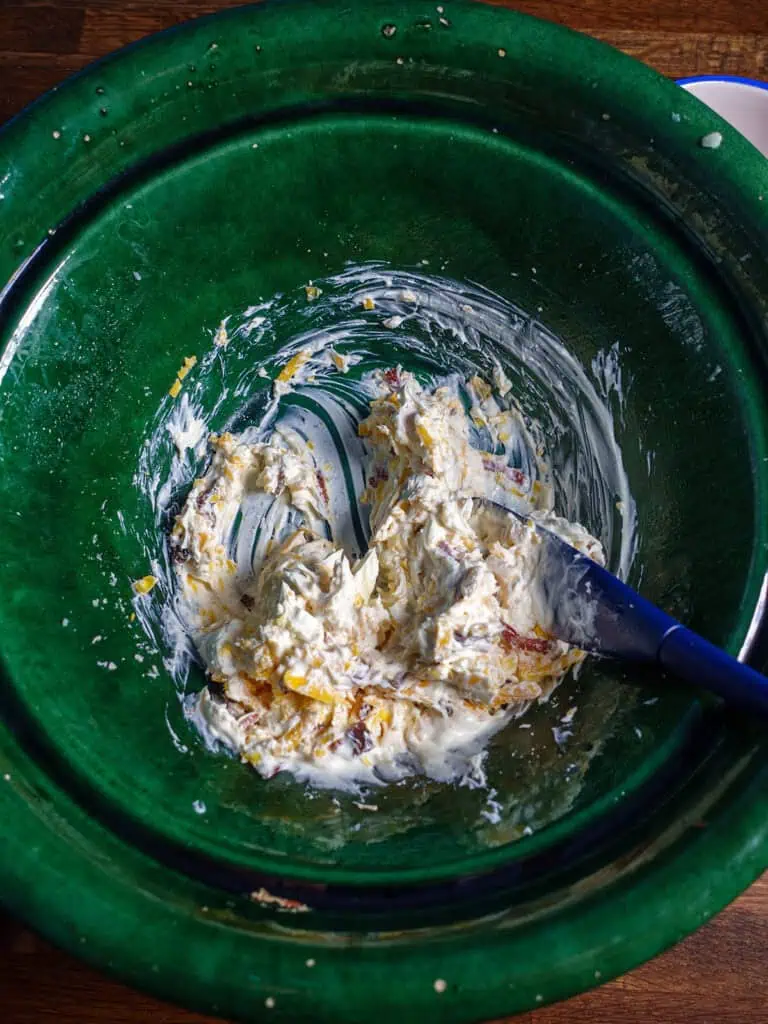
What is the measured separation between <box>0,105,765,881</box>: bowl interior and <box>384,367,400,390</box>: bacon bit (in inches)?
8.2

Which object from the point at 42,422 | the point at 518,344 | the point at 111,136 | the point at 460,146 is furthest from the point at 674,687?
the point at 111,136

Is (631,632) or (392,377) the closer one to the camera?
(631,632)

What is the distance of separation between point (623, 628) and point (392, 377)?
58cm

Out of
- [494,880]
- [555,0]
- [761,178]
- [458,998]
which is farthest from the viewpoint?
[555,0]

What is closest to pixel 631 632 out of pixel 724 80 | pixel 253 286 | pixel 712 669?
pixel 712 669

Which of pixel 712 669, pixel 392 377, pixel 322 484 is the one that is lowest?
pixel 712 669

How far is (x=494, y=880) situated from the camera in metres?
0.91

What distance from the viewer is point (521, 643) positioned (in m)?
1.10

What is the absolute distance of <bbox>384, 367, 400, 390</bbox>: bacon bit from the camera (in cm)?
135

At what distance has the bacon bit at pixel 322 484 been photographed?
4.33 ft

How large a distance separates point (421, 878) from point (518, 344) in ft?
2.59

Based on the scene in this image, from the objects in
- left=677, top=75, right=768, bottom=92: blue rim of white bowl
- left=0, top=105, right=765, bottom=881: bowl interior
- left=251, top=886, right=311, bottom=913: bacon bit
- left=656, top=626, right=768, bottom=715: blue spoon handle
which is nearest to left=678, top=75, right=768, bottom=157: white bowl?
left=677, top=75, right=768, bottom=92: blue rim of white bowl

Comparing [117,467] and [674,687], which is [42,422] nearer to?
[117,467]

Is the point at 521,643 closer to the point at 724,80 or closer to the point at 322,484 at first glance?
the point at 322,484
